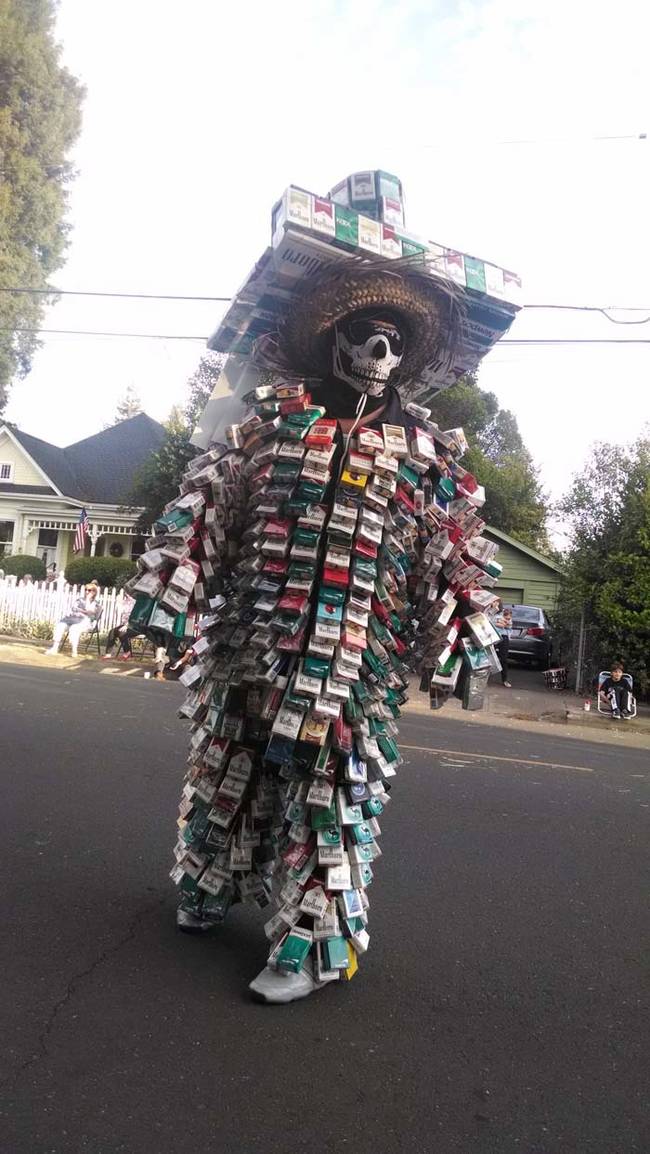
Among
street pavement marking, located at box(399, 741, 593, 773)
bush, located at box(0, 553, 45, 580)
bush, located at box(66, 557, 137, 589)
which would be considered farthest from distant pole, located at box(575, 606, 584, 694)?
bush, located at box(0, 553, 45, 580)

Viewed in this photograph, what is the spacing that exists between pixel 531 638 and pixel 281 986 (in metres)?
16.9

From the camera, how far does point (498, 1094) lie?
7.59ft

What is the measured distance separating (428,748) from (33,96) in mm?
21367

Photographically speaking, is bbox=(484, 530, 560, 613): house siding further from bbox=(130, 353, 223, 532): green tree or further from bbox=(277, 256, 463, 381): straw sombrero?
bbox=(277, 256, 463, 381): straw sombrero

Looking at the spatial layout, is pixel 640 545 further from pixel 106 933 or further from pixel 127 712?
pixel 106 933

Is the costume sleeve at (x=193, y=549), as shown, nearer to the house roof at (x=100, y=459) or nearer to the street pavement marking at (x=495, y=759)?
the street pavement marking at (x=495, y=759)

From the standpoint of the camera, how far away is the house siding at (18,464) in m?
27.7

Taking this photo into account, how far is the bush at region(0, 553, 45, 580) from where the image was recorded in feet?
81.8

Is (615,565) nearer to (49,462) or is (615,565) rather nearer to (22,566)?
(22,566)

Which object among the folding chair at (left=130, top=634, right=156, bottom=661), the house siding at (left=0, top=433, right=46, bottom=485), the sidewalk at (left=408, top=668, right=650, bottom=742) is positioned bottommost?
the sidewalk at (left=408, top=668, right=650, bottom=742)

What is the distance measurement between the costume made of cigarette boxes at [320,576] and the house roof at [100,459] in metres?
23.1

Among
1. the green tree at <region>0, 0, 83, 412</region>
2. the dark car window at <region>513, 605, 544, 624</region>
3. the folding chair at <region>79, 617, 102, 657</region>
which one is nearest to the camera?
the folding chair at <region>79, 617, 102, 657</region>

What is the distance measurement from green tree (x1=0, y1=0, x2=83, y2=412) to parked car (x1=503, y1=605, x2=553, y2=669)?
14.4 metres

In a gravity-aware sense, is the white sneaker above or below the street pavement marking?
below
